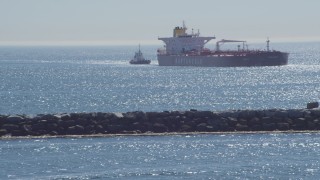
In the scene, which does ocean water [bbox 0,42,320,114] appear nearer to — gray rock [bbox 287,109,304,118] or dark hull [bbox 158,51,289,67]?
gray rock [bbox 287,109,304,118]

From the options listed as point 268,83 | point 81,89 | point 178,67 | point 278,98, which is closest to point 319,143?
point 278,98

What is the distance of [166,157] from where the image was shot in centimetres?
2964

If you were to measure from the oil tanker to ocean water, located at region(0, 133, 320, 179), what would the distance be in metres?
101

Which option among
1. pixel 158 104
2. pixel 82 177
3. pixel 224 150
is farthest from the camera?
pixel 158 104

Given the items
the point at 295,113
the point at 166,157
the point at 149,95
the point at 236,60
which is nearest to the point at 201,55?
the point at 236,60

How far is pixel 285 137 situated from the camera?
1336 inches

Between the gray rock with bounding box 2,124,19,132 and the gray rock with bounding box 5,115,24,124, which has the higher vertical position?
the gray rock with bounding box 5,115,24,124

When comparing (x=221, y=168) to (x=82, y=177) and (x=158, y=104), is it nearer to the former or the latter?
(x=82, y=177)

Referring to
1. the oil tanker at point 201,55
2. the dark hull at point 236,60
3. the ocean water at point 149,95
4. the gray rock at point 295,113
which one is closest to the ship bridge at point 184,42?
the oil tanker at point 201,55

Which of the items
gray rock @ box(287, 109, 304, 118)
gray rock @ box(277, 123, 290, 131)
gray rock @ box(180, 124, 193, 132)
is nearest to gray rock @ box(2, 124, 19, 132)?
gray rock @ box(180, 124, 193, 132)

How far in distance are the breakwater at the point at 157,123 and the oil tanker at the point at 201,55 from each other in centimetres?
9822

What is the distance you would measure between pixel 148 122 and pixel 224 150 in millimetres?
5391

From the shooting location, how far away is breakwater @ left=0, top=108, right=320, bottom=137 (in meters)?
35.2

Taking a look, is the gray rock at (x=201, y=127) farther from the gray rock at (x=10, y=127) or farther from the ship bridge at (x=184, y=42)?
the ship bridge at (x=184, y=42)
